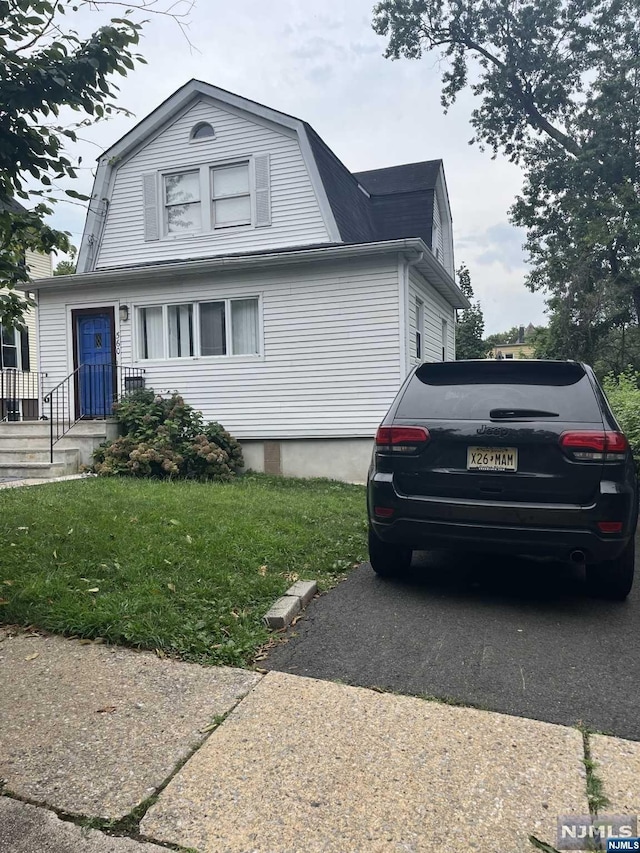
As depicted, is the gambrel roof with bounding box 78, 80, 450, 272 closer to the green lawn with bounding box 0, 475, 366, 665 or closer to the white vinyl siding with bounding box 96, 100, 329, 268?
the white vinyl siding with bounding box 96, 100, 329, 268

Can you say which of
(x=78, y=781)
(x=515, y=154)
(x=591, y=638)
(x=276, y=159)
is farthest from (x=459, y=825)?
(x=515, y=154)

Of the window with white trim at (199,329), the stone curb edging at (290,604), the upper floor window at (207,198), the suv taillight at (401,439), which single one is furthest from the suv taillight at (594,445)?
the upper floor window at (207,198)

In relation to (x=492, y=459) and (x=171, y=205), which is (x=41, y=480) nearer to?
(x=171, y=205)

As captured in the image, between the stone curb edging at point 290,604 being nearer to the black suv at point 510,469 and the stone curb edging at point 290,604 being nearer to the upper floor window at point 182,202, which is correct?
the black suv at point 510,469

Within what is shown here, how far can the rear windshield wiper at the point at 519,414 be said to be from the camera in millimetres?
3811

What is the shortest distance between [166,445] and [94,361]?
3540mm

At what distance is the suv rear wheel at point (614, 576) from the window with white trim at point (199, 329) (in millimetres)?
8080

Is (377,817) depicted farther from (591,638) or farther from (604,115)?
(604,115)

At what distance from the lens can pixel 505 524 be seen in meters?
3.79

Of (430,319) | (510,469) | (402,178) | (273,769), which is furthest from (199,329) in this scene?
(273,769)

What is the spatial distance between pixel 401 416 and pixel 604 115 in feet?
71.9

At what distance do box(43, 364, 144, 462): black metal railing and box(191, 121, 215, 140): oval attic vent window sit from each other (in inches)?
199

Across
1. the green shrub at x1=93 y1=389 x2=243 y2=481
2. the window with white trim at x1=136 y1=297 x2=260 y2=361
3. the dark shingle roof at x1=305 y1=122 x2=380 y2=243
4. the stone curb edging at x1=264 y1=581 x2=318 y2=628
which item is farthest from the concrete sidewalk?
the dark shingle roof at x1=305 y1=122 x2=380 y2=243

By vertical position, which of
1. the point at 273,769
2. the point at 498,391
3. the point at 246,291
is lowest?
the point at 273,769
